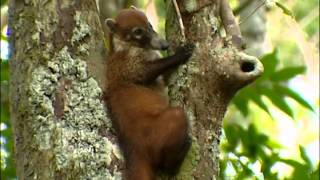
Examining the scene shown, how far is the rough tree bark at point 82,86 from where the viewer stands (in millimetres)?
2631

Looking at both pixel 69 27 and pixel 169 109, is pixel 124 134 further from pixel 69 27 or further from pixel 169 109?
pixel 69 27

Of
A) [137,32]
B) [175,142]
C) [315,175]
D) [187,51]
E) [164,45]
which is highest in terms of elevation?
[137,32]

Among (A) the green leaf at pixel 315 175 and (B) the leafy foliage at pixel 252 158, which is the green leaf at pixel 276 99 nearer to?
(B) the leafy foliage at pixel 252 158

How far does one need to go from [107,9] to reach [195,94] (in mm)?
2606

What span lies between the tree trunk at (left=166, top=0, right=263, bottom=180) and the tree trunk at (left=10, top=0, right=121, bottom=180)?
0.28 meters

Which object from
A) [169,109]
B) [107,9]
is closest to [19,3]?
[169,109]

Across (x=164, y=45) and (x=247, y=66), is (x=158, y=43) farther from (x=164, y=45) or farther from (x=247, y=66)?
(x=247, y=66)

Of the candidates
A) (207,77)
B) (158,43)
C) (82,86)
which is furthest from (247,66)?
(158,43)

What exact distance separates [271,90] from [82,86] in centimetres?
180

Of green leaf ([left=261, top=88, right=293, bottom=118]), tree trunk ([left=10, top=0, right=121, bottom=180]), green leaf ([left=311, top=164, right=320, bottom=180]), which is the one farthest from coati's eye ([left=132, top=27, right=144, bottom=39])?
green leaf ([left=311, top=164, right=320, bottom=180])

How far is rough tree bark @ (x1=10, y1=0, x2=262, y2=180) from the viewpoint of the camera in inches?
104

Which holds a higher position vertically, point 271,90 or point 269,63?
point 269,63

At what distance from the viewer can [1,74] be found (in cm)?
422

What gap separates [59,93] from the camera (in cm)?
272
